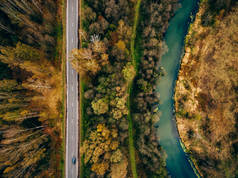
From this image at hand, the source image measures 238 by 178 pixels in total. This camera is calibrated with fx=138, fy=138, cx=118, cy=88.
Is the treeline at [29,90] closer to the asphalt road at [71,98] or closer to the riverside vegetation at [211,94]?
the asphalt road at [71,98]

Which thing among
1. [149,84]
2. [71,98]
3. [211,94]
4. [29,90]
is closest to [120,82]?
[149,84]

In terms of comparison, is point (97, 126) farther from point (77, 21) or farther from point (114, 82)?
point (77, 21)

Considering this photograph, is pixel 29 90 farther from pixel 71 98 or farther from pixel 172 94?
pixel 172 94

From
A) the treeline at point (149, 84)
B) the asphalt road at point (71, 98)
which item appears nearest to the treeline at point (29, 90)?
the asphalt road at point (71, 98)

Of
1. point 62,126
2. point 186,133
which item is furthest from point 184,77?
point 62,126

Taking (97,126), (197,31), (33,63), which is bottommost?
(97,126)

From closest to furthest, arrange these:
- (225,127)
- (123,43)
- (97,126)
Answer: (97,126)
(123,43)
(225,127)
